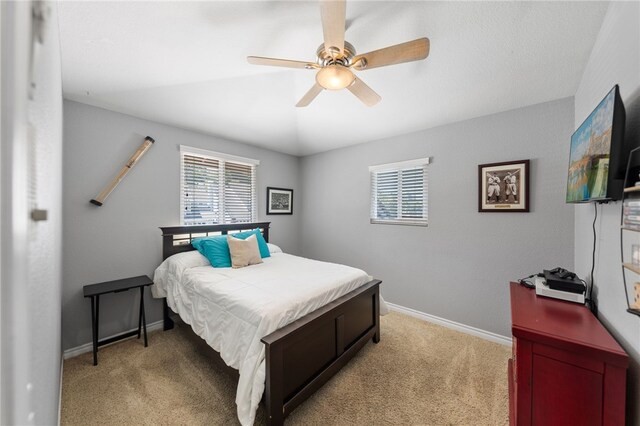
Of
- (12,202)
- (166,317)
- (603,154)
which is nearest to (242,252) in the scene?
(166,317)

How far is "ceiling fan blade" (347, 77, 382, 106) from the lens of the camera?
5.82 ft

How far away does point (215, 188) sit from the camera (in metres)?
3.57

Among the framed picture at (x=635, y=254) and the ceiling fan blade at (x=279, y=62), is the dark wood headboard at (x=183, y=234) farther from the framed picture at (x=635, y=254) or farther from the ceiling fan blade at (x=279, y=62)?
the framed picture at (x=635, y=254)

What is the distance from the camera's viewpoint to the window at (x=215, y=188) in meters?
3.25

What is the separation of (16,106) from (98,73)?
7.49 feet

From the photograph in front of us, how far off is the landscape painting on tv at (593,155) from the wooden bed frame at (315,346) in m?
1.75

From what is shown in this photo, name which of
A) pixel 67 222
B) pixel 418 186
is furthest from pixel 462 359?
pixel 67 222

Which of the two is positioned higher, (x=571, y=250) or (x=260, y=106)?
(x=260, y=106)

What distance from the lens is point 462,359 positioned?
2.38 meters

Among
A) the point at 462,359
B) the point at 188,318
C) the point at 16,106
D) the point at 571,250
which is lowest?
the point at 462,359

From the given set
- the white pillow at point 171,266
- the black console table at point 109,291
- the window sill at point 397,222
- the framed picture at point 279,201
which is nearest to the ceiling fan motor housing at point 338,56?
the window sill at point 397,222

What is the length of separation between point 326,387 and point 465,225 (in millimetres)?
A: 2269

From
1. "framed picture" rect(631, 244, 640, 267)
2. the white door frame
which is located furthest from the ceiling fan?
"framed picture" rect(631, 244, 640, 267)

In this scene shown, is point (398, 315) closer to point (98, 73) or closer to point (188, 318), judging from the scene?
point (188, 318)
